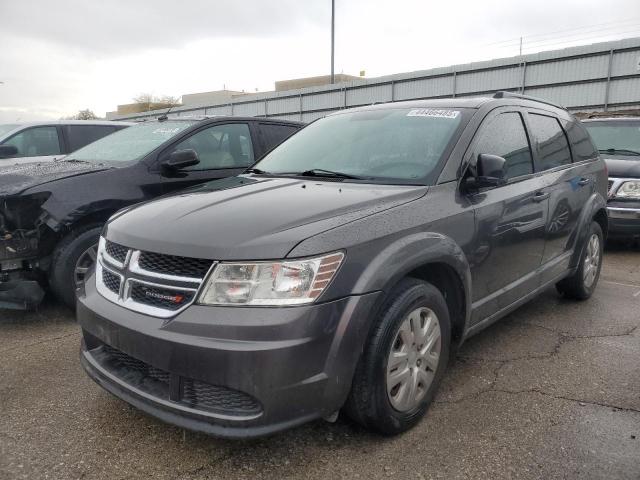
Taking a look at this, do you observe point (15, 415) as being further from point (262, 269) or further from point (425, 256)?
point (425, 256)

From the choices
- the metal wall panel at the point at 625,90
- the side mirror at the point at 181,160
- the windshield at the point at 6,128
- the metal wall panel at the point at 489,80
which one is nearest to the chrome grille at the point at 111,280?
the side mirror at the point at 181,160

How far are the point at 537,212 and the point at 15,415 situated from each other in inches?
131

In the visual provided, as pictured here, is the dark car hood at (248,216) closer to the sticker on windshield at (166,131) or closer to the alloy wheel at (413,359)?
the alloy wheel at (413,359)

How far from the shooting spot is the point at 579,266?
4.31 meters

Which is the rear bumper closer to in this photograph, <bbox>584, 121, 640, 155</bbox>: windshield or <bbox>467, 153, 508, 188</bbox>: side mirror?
<bbox>584, 121, 640, 155</bbox>: windshield

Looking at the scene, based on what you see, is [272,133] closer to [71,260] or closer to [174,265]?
[71,260]

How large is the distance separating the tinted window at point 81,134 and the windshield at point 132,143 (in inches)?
100

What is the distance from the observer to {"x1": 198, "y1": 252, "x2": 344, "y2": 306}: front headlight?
2.05m

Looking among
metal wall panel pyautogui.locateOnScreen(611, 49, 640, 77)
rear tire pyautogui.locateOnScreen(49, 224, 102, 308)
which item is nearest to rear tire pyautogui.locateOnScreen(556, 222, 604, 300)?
rear tire pyautogui.locateOnScreen(49, 224, 102, 308)

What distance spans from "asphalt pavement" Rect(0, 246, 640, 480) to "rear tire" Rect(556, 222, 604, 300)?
85 cm

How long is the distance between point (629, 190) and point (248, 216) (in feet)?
19.0

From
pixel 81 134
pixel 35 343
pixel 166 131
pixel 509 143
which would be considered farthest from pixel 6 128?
pixel 509 143

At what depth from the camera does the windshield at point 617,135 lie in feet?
23.7

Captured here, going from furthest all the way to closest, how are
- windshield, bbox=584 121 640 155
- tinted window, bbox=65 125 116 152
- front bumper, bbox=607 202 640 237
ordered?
tinted window, bbox=65 125 116 152
windshield, bbox=584 121 640 155
front bumper, bbox=607 202 640 237
